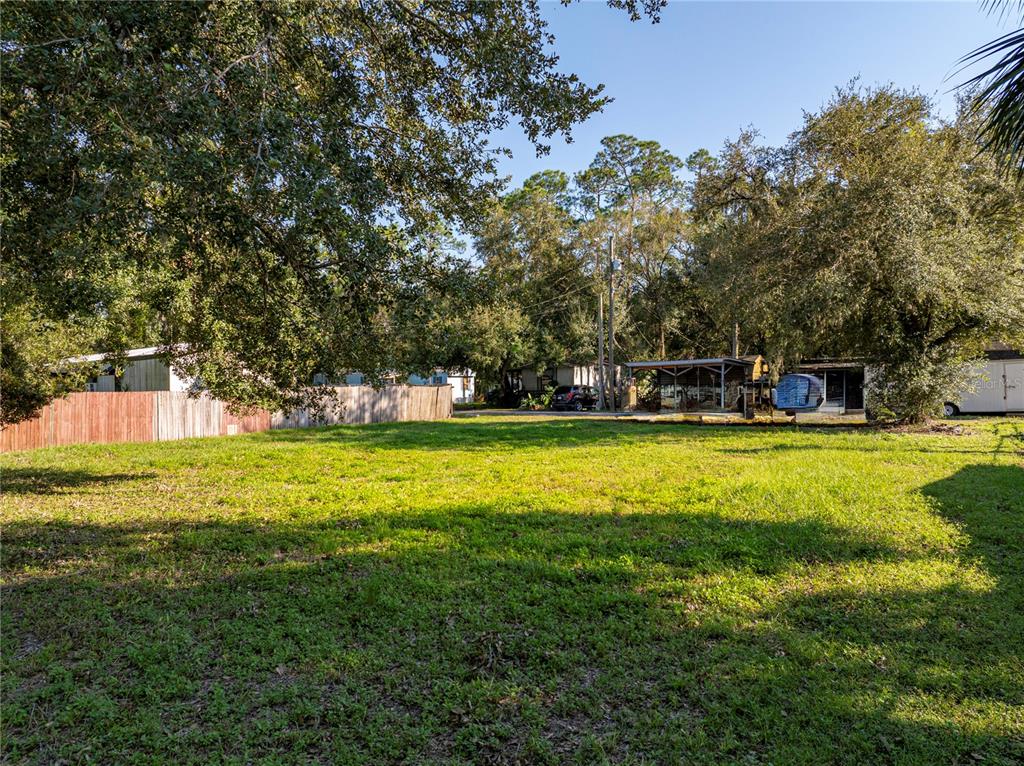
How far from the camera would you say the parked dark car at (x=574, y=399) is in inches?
1200

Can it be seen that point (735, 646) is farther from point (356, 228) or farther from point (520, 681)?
point (356, 228)

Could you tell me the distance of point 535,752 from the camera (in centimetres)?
240

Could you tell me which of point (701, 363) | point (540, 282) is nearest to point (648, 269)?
point (540, 282)

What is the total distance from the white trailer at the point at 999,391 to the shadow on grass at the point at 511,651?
2008 cm

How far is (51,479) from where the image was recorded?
891 cm

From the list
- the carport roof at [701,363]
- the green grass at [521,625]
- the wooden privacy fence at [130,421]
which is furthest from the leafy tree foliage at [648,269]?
the green grass at [521,625]

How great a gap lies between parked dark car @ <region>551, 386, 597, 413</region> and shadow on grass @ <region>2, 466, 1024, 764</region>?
2502 cm

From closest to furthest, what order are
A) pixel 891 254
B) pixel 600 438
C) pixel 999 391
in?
pixel 891 254 → pixel 600 438 → pixel 999 391

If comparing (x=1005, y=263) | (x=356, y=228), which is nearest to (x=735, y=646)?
(x=356, y=228)

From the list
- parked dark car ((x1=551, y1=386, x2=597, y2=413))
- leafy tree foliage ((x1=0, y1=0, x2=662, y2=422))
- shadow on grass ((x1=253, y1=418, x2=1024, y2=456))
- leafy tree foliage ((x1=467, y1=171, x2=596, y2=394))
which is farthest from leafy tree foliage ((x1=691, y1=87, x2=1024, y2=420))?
leafy tree foliage ((x1=467, y1=171, x2=596, y2=394))

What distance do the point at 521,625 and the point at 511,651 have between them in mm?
342

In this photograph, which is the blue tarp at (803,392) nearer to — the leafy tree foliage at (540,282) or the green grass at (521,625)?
the leafy tree foliage at (540,282)

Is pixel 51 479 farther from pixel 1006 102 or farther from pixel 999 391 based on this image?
pixel 999 391

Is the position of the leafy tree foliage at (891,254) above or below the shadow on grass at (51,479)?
above
